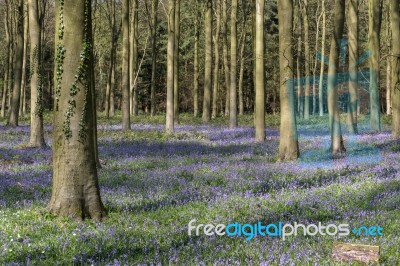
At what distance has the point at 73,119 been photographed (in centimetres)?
759

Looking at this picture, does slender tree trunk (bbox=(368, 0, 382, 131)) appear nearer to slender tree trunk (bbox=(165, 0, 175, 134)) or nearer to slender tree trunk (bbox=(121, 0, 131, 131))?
slender tree trunk (bbox=(165, 0, 175, 134))

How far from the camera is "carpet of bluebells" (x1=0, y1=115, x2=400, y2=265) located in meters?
5.81

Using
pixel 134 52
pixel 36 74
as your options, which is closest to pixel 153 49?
pixel 134 52

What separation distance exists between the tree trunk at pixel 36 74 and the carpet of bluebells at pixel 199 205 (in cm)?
89

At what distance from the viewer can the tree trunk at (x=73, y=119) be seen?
7.56 m

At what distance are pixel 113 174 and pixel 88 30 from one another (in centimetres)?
→ 549

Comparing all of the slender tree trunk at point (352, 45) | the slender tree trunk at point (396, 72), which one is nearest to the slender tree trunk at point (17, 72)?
→ the slender tree trunk at point (352, 45)

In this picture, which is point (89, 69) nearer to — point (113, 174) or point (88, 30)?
point (88, 30)

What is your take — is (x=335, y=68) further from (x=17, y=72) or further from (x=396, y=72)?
(x=17, y=72)

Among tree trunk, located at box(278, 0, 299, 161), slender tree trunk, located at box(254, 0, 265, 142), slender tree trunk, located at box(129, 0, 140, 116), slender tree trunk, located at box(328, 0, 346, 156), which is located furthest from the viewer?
slender tree trunk, located at box(129, 0, 140, 116)

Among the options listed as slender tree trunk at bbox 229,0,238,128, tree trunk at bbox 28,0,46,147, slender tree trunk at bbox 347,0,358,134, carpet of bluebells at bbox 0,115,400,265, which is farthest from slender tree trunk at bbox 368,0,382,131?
tree trunk at bbox 28,0,46,147

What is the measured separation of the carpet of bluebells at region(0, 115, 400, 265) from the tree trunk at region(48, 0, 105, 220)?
1.17 ft

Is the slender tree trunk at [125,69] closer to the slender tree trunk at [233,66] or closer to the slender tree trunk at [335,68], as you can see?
the slender tree trunk at [233,66]

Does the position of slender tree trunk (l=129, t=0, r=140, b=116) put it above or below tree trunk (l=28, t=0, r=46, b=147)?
above
